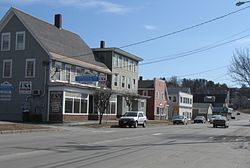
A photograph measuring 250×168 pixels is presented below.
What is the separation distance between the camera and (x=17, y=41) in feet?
165

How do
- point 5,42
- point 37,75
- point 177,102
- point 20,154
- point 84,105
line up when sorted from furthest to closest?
point 177,102, point 84,105, point 5,42, point 37,75, point 20,154

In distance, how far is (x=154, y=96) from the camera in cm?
8219

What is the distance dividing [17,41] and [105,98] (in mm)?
11991

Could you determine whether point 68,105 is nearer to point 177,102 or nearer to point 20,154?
point 20,154

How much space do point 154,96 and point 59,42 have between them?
3226 cm

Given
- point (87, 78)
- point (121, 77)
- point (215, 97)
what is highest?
point (215, 97)

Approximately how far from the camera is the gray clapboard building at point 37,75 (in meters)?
46.8

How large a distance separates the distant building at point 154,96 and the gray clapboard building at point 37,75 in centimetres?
2954

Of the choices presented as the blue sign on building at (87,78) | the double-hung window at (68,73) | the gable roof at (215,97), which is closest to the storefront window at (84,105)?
the blue sign on building at (87,78)

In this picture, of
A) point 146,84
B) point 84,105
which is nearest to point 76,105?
point 84,105

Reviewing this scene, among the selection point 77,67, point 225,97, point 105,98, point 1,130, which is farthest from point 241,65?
point 225,97

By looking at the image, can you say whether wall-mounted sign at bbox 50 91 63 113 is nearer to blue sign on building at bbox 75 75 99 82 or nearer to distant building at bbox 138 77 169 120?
blue sign on building at bbox 75 75 99 82

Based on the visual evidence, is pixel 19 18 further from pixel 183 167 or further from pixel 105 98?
pixel 183 167

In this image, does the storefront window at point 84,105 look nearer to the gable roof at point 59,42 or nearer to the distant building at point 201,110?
the gable roof at point 59,42
